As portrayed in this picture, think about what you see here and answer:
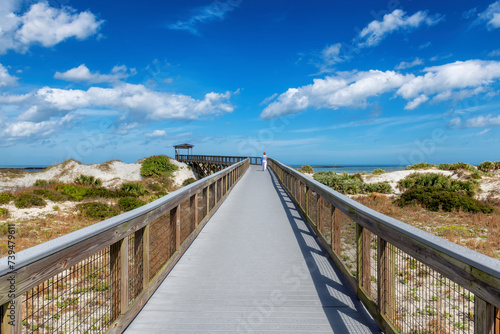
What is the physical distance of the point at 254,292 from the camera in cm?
374

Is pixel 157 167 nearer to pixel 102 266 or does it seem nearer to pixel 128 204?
pixel 128 204

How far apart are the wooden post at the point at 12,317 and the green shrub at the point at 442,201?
1264cm

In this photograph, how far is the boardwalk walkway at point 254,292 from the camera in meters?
3.05

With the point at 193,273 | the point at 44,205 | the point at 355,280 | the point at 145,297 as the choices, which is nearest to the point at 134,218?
the point at 145,297

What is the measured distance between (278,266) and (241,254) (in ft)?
2.57

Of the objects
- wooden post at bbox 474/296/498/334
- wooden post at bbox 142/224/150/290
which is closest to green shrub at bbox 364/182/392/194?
wooden post at bbox 142/224/150/290

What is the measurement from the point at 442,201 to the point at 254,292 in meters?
10.7

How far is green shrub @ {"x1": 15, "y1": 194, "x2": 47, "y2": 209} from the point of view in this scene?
1388cm

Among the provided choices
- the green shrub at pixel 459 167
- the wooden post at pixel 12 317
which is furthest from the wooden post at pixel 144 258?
the green shrub at pixel 459 167

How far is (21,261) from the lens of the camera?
1.64 m

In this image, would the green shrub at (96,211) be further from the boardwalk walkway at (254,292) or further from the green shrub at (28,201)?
the boardwalk walkway at (254,292)

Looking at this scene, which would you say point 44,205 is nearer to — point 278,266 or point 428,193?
point 278,266

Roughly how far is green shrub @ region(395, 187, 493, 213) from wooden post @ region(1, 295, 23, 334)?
12643mm

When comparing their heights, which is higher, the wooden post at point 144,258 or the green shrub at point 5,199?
the wooden post at point 144,258
